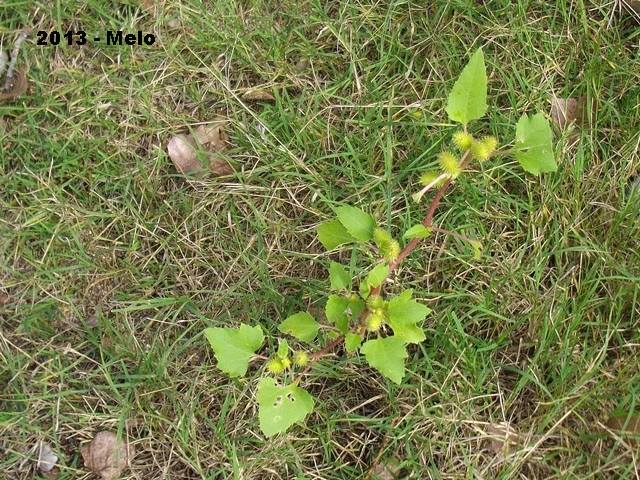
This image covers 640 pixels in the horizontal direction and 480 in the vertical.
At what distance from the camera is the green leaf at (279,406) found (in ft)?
5.72

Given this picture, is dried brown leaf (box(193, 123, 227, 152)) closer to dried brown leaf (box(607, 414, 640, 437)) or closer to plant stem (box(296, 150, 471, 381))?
plant stem (box(296, 150, 471, 381))

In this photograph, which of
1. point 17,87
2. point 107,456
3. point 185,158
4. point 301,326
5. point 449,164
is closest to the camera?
point 449,164

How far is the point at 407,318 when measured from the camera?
1738mm

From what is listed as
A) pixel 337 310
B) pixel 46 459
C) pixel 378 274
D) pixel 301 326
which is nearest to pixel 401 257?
pixel 378 274

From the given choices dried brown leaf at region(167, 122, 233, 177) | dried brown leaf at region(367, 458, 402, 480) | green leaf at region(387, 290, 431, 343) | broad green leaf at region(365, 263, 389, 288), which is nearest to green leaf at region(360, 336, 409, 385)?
green leaf at region(387, 290, 431, 343)

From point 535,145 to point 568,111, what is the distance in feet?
1.78

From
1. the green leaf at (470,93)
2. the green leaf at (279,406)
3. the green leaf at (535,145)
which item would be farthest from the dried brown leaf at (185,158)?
the green leaf at (535,145)

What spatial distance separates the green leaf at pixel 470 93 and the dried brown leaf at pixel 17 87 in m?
1.47

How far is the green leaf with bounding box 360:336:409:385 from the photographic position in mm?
1702

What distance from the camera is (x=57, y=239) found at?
7.33ft

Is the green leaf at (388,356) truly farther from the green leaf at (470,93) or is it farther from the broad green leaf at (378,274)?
the green leaf at (470,93)

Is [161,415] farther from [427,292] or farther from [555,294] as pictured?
[555,294]

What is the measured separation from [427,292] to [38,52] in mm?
1527

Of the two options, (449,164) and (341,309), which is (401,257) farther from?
(449,164)
